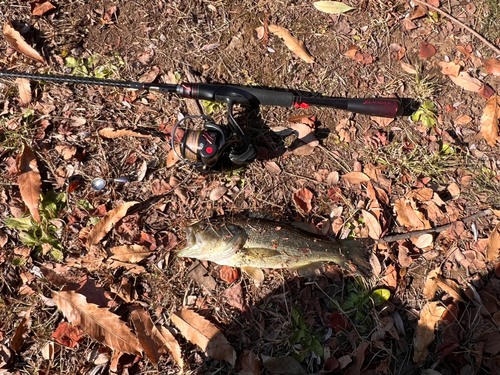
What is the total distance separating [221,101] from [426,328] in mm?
3027

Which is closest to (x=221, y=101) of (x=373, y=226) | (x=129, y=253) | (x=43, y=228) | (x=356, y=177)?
(x=356, y=177)

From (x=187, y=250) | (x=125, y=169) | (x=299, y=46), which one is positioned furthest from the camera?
(x=299, y=46)

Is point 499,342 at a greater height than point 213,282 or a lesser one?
lesser

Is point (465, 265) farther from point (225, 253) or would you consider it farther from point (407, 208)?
point (225, 253)

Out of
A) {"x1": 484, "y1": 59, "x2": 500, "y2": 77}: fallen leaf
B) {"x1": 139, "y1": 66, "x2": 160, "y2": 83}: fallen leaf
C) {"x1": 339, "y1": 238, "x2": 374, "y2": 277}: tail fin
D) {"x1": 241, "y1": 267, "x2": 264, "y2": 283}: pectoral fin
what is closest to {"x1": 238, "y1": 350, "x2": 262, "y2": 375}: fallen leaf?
{"x1": 241, "y1": 267, "x2": 264, "y2": 283}: pectoral fin

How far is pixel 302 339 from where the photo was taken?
3.36 m

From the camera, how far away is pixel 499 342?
3.33 m

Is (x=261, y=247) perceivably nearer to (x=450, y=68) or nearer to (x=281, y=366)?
(x=281, y=366)

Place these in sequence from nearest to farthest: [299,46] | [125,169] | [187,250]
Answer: [187,250] → [125,169] → [299,46]

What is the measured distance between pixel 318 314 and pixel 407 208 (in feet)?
4.78

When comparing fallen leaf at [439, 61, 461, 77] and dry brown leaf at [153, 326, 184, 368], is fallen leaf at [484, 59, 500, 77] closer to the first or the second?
fallen leaf at [439, 61, 461, 77]

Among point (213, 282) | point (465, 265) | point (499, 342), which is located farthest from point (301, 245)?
point (499, 342)

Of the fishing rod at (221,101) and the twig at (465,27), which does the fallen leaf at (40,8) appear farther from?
the twig at (465,27)

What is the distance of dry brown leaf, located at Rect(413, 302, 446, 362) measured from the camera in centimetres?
334
